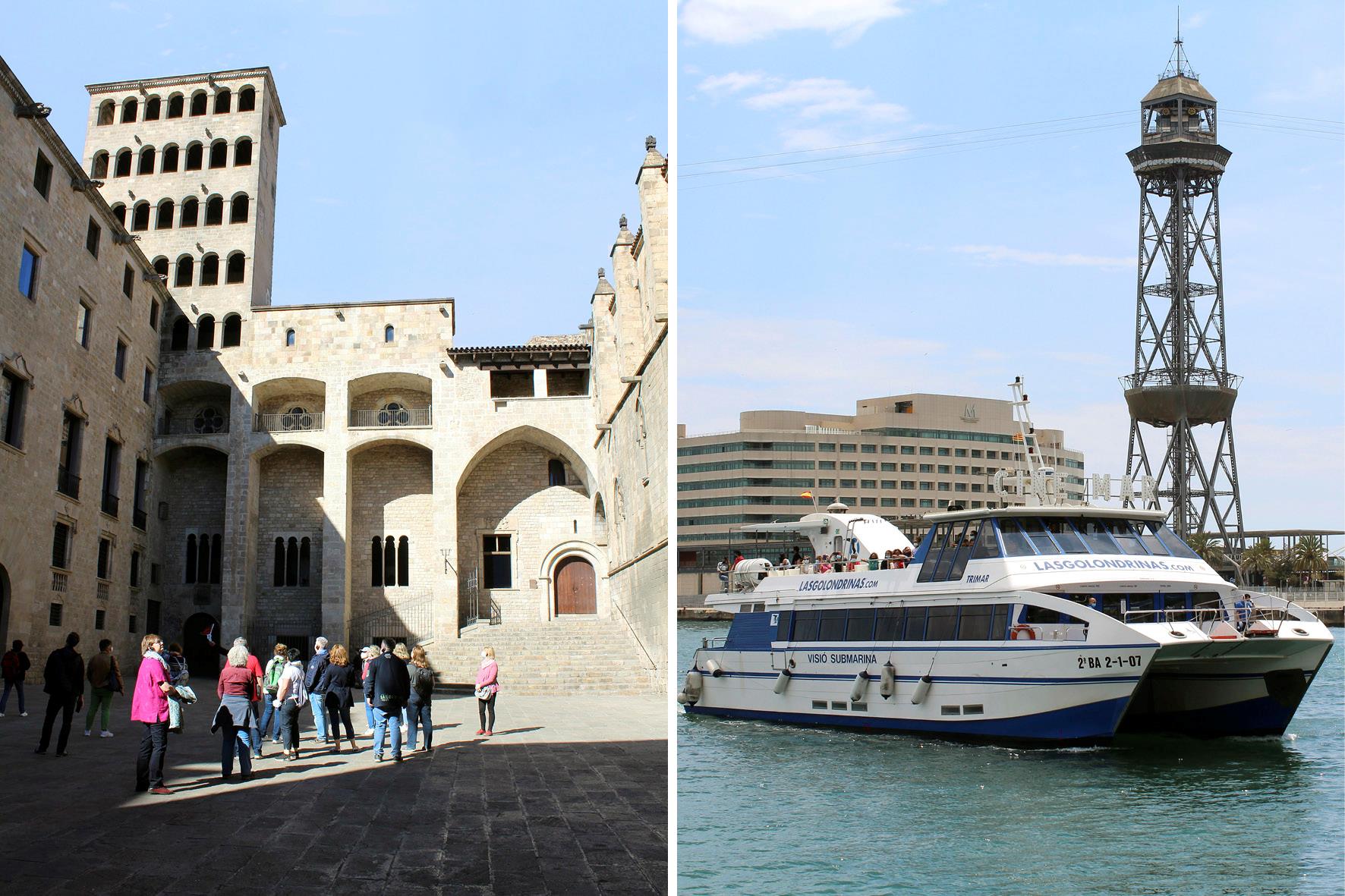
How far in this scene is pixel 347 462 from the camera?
103 feet

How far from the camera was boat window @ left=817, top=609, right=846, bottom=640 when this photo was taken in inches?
687

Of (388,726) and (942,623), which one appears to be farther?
(942,623)

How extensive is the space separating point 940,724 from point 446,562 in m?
17.6

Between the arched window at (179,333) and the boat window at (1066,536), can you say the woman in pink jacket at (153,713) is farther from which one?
the arched window at (179,333)

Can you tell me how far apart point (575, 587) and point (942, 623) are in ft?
57.3

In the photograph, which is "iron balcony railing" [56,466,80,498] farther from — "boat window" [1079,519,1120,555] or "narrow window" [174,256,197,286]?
"boat window" [1079,519,1120,555]

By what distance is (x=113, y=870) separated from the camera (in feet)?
18.6

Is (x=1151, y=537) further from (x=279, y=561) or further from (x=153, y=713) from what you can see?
(x=279, y=561)

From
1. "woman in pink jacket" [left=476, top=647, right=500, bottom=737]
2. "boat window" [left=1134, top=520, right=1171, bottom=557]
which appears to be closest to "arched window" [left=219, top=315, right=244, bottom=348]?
"woman in pink jacket" [left=476, top=647, right=500, bottom=737]

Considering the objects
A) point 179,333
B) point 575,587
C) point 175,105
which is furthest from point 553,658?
point 175,105

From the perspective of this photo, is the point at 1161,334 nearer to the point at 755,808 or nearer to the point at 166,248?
the point at 166,248

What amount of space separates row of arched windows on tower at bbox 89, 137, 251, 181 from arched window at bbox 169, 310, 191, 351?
489 cm

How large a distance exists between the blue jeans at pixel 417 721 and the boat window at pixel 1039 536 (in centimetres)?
826

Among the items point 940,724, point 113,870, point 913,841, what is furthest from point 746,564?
point 113,870
